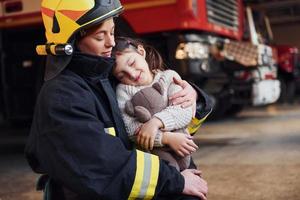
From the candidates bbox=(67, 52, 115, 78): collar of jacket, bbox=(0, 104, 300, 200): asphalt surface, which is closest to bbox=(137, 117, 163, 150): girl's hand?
bbox=(67, 52, 115, 78): collar of jacket

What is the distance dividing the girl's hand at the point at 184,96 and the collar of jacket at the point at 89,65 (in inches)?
11.1

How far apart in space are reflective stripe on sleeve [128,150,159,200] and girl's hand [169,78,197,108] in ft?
0.99

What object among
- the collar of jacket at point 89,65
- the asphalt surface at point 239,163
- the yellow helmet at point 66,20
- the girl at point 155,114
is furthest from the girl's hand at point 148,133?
the asphalt surface at point 239,163

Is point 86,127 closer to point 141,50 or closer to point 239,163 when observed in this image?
point 141,50

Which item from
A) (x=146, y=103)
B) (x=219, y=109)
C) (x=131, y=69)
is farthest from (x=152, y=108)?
(x=219, y=109)

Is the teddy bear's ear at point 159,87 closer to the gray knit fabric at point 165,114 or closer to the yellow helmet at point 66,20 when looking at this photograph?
the gray knit fabric at point 165,114

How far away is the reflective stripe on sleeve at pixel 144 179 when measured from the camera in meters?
1.51

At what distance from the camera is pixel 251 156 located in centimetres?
531

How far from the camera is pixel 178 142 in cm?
168

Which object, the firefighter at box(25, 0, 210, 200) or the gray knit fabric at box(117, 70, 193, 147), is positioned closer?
the firefighter at box(25, 0, 210, 200)

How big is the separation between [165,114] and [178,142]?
0.10 m

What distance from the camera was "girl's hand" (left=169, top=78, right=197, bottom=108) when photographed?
1785mm

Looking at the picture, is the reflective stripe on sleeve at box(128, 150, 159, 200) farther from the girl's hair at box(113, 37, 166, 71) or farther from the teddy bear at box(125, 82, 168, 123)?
the girl's hair at box(113, 37, 166, 71)

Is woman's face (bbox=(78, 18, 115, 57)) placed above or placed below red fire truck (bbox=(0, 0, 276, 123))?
above
